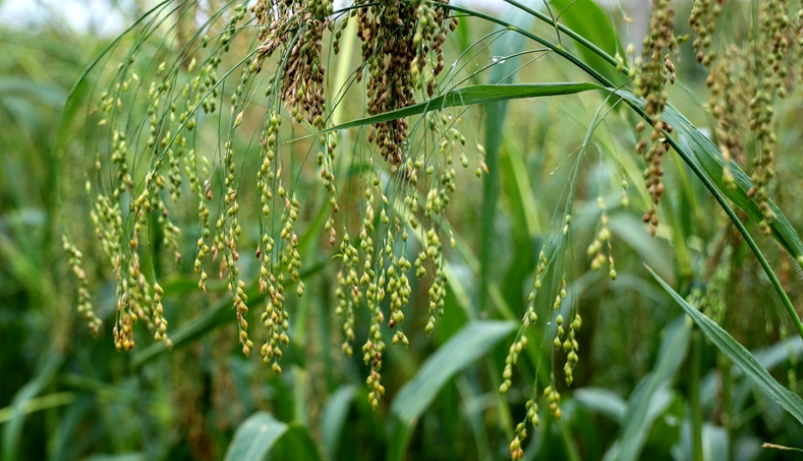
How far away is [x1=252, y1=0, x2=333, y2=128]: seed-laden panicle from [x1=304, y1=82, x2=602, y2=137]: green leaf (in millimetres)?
54

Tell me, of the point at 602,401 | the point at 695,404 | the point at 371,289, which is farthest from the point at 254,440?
the point at 602,401

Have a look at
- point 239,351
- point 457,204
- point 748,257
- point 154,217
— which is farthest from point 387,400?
point 748,257

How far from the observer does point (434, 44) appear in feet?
2.70

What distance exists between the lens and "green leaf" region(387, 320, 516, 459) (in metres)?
1.64

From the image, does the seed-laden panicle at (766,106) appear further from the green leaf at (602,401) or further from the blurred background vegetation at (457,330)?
the green leaf at (602,401)

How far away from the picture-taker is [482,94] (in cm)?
83

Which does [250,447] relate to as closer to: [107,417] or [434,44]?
[434,44]

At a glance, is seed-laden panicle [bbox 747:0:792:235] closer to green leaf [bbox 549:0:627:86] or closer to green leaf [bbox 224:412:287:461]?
green leaf [bbox 549:0:627:86]

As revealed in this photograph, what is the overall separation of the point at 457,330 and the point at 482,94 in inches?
49.5

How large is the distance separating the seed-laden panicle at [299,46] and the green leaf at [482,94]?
5 cm

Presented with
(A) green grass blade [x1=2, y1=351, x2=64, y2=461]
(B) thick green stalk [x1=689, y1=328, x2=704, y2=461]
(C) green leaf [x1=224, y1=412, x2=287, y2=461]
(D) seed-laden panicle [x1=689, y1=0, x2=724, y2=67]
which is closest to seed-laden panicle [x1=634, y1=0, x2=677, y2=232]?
(D) seed-laden panicle [x1=689, y1=0, x2=724, y2=67]

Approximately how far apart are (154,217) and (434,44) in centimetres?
153

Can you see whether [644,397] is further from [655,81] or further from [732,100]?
[655,81]

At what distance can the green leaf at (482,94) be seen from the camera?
78 centimetres
